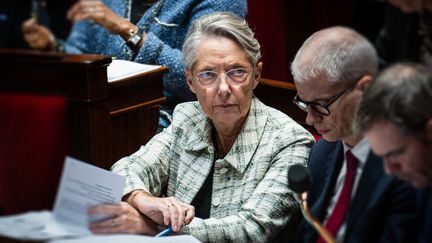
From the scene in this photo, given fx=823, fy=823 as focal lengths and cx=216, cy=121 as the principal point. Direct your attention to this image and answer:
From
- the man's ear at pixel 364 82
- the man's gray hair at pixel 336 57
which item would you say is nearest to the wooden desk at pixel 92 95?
the man's gray hair at pixel 336 57

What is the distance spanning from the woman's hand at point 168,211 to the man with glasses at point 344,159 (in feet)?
0.96

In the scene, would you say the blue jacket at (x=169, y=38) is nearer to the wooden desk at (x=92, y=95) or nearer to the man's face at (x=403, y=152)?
the wooden desk at (x=92, y=95)

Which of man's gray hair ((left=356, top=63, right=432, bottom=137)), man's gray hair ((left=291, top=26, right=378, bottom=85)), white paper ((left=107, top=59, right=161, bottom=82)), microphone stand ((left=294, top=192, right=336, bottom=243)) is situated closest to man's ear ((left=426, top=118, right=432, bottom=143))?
man's gray hair ((left=356, top=63, right=432, bottom=137))

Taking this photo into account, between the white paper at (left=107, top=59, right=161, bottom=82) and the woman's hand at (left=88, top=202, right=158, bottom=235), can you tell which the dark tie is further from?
the white paper at (left=107, top=59, right=161, bottom=82)

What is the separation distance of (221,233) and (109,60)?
0.49 m

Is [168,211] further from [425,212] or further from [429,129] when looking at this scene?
[429,129]

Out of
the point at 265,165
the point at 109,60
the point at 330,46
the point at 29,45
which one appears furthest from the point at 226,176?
the point at 29,45

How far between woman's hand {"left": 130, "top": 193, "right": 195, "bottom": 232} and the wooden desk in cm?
14

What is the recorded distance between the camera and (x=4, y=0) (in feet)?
4.84

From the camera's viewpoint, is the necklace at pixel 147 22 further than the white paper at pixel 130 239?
Yes

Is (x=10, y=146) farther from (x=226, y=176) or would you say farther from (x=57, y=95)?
(x=226, y=176)

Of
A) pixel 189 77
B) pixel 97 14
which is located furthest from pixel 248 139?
pixel 97 14

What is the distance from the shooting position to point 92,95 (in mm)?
1711

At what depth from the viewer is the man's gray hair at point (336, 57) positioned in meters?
1.37
